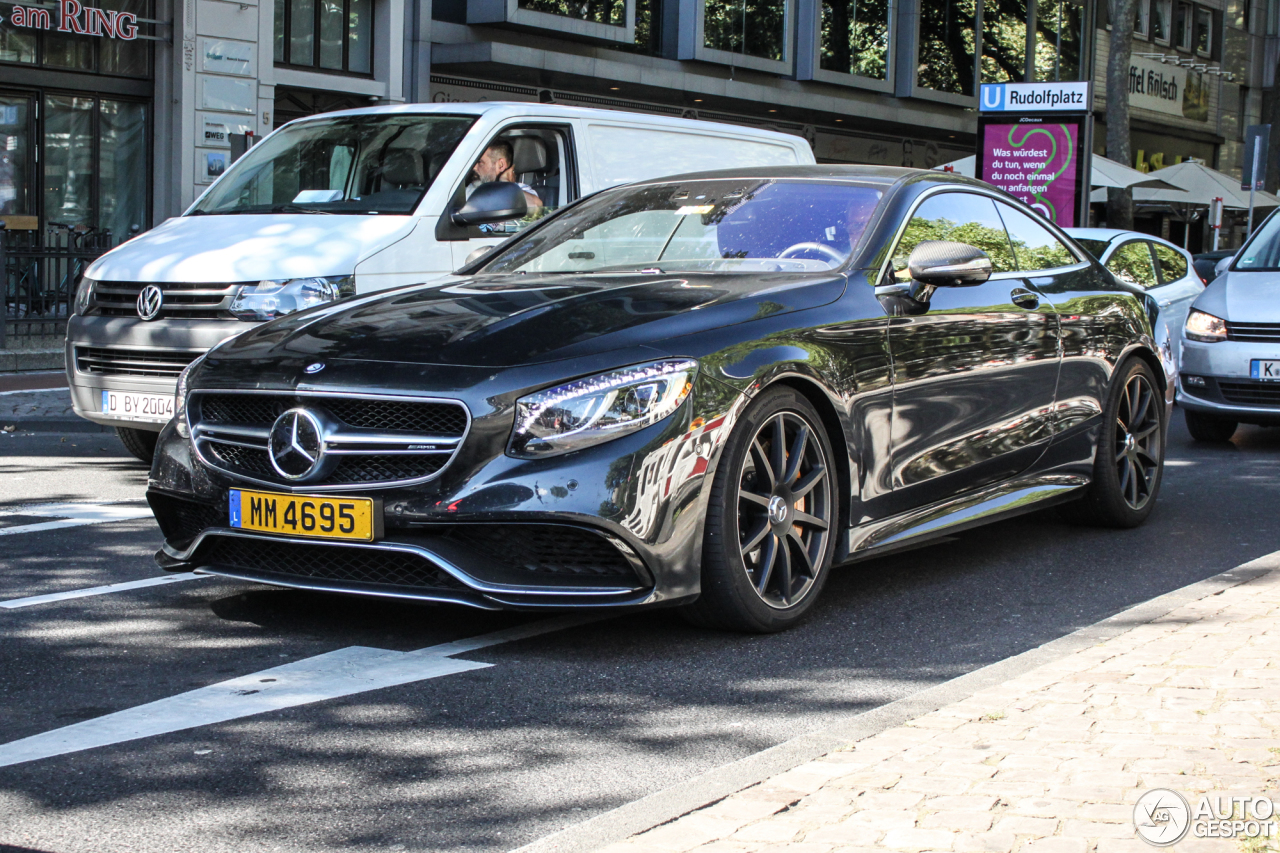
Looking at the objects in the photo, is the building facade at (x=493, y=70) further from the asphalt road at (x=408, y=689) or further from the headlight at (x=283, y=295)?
the asphalt road at (x=408, y=689)

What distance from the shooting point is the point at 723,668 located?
4.74m

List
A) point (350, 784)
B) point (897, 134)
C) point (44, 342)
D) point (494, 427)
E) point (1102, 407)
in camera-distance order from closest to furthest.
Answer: point (350, 784) < point (494, 427) < point (1102, 407) < point (44, 342) < point (897, 134)

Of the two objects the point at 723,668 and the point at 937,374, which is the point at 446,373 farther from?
the point at 937,374

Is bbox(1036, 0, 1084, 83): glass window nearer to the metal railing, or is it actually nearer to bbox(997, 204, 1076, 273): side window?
the metal railing

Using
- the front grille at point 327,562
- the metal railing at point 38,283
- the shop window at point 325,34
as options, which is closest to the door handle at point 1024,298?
the front grille at point 327,562

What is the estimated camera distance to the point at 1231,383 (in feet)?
35.6

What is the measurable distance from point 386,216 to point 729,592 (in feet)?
13.5

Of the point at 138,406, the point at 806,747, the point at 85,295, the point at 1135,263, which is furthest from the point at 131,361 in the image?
the point at 1135,263

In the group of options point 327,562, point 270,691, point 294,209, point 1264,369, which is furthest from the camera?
point 1264,369

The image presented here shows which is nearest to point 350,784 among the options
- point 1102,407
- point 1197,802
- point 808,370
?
point 1197,802

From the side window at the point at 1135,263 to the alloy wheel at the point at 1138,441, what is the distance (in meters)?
5.97

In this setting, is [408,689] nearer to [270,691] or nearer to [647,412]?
[270,691]

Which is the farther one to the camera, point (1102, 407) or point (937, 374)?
point (1102, 407)

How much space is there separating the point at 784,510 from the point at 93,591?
2442 mm
